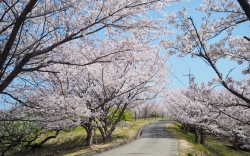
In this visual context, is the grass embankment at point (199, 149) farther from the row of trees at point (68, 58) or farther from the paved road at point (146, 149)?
the row of trees at point (68, 58)

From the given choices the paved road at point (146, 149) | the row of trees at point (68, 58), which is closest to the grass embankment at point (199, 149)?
the paved road at point (146, 149)

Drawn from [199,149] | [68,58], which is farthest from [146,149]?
[68,58]

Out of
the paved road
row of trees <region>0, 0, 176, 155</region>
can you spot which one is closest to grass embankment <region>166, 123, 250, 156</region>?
the paved road

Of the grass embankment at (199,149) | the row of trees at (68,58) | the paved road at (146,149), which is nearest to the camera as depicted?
the row of trees at (68,58)

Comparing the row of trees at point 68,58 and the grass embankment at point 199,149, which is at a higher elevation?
the row of trees at point 68,58

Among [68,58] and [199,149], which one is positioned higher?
Answer: [68,58]

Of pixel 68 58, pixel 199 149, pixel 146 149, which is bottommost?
pixel 199 149

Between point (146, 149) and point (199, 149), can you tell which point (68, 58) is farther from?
point (199, 149)

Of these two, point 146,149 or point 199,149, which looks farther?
point 199,149

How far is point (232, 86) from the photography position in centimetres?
582

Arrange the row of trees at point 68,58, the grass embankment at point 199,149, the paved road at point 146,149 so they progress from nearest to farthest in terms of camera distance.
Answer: the row of trees at point 68,58 < the paved road at point 146,149 < the grass embankment at point 199,149

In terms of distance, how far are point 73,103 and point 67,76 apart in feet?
9.58

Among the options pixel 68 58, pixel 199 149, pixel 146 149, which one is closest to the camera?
pixel 68 58

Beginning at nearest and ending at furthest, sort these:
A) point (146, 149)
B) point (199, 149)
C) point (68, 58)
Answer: point (68, 58) < point (146, 149) < point (199, 149)
